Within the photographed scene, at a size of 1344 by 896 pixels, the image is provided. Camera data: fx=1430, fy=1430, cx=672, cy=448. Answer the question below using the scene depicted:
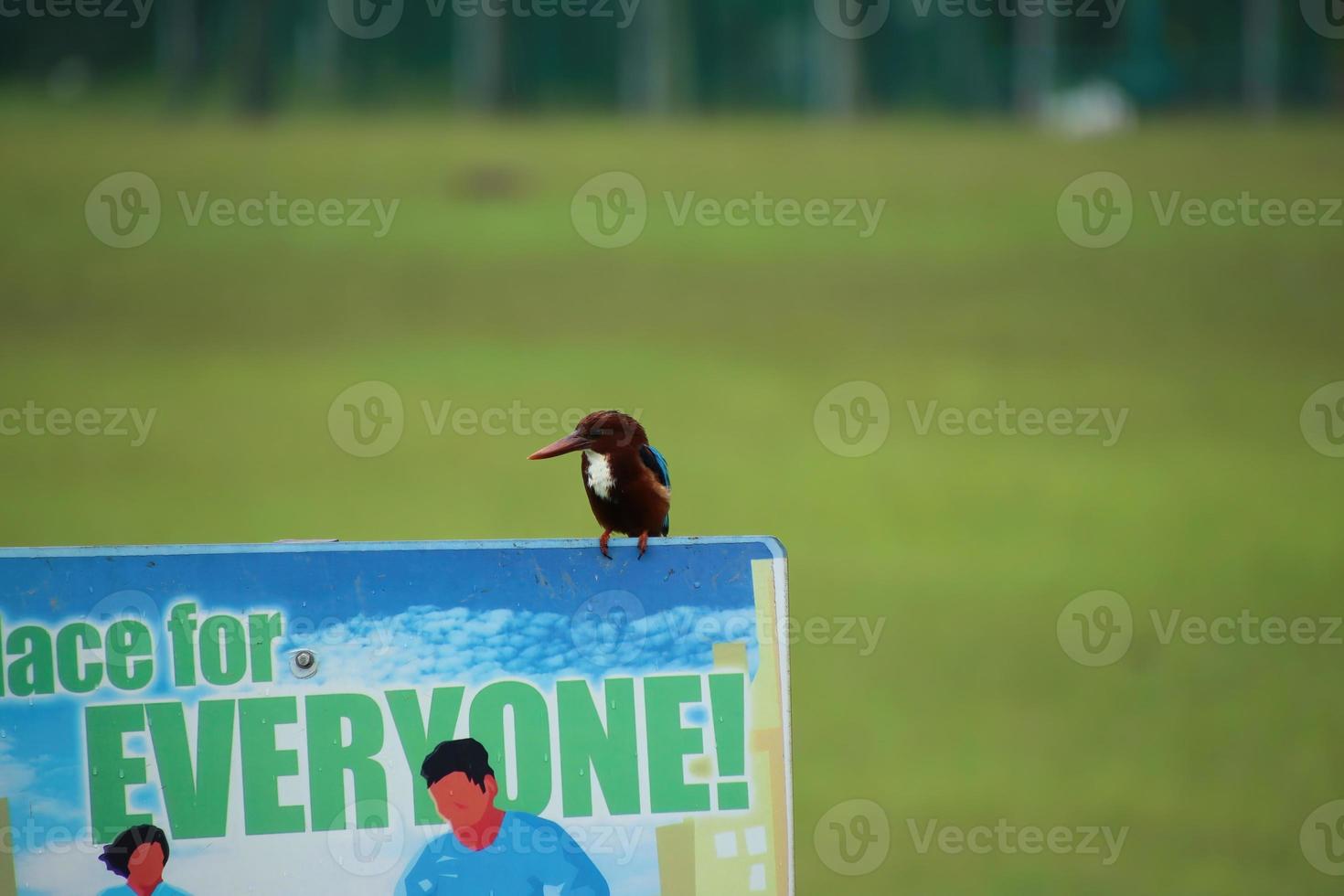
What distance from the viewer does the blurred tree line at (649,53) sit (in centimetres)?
1574

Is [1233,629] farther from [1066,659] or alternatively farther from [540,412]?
[540,412]

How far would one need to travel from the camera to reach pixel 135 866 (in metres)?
2.87

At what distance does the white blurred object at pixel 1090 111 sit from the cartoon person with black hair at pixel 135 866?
15.4 metres

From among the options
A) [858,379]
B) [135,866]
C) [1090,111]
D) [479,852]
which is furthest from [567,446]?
[1090,111]

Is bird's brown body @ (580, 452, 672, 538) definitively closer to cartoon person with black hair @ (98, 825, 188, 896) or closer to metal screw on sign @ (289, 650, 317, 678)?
metal screw on sign @ (289, 650, 317, 678)

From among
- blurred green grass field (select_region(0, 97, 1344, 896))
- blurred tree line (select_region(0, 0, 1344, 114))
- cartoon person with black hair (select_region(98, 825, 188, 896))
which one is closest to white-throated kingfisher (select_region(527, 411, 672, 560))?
cartoon person with black hair (select_region(98, 825, 188, 896))

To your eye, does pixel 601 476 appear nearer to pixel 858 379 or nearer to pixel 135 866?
pixel 135 866

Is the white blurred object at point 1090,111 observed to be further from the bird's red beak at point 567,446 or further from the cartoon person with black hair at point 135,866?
the cartoon person with black hair at point 135,866

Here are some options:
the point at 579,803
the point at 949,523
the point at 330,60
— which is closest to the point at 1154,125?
the point at 949,523

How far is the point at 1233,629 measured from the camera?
8.66m

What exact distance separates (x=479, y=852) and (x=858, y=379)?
32.6ft

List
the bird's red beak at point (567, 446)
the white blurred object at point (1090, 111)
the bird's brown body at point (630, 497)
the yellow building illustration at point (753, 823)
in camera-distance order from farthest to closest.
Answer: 1. the white blurred object at point (1090, 111)
2. the bird's brown body at point (630, 497)
3. the bird's red beak at point (567, 446)
4. the yellow building illustration at point (753, 823)

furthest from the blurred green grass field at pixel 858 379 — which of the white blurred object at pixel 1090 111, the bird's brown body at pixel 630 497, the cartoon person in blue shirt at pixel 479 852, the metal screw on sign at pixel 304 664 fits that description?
the metal screw on sign at pixel 304 664

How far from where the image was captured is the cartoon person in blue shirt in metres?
2.95
